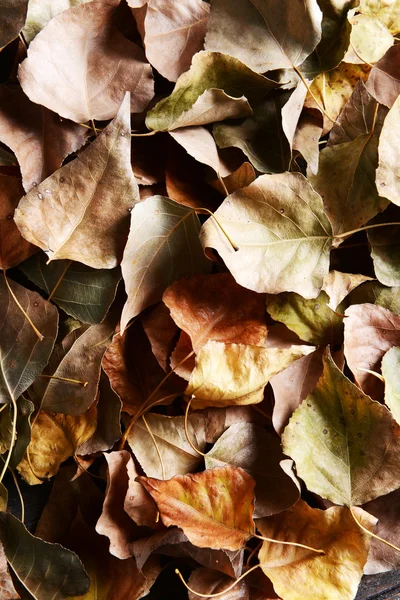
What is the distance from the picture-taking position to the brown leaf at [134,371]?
0.52 metres

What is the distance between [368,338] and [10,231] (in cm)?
27

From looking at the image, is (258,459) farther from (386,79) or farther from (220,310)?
(386,79)

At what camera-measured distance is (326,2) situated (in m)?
0.53

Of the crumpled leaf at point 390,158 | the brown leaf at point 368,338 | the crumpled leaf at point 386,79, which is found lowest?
the brown leaf at point 368,338

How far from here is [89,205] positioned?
0.49 meters

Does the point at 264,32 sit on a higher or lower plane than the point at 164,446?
higher

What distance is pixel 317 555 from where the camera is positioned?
1.65 ft

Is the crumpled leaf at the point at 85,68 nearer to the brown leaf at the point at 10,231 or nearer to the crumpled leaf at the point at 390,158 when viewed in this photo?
the brown leaf at the point at 10,231

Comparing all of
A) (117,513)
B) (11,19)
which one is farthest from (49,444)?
(11,19)

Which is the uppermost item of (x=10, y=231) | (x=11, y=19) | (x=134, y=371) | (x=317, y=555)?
(x=11, y=19)

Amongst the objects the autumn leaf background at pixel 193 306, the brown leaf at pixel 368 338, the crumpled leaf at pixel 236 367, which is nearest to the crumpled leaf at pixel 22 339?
the autumn leaf background at pixel 193 306

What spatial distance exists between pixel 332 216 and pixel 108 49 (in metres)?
0.20

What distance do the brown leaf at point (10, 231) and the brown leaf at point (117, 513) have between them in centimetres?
15

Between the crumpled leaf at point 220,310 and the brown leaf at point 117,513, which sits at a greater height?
the crumpled leaf at point 220,310
